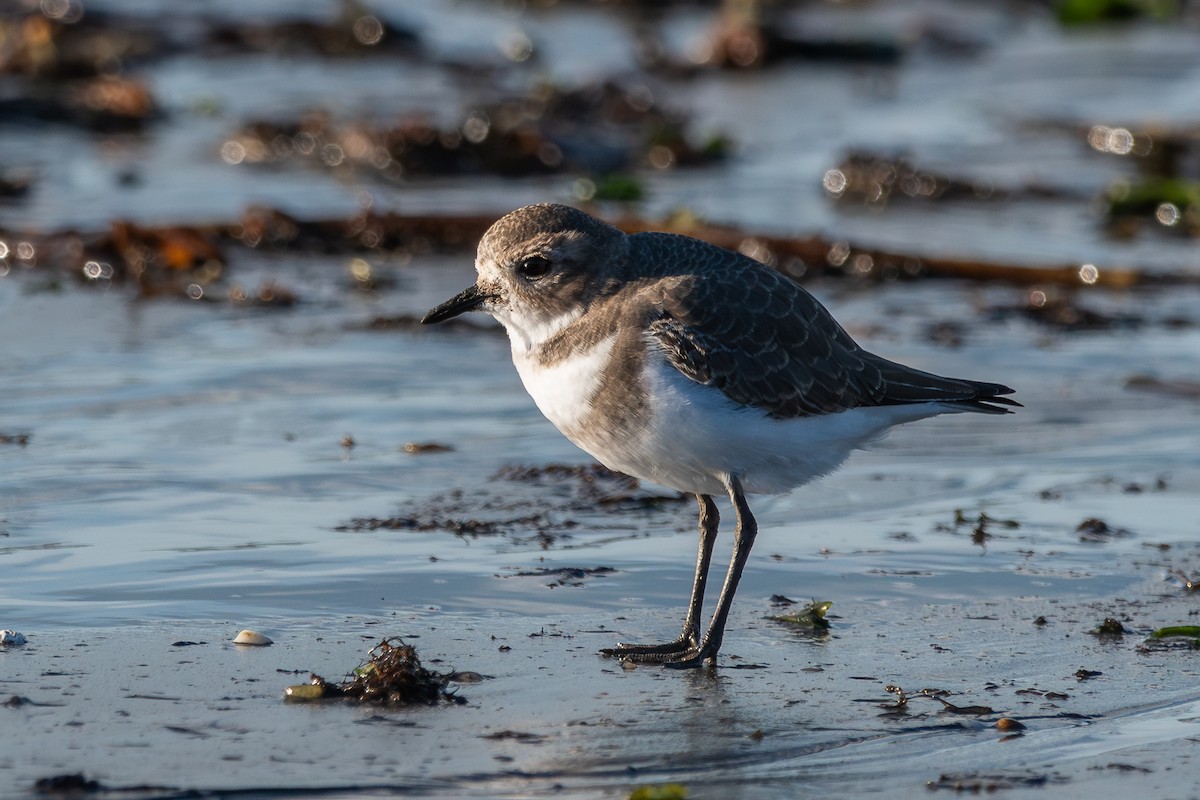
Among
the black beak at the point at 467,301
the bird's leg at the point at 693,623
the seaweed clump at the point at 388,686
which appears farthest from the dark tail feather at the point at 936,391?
the seaweed clump at the point at 388,686

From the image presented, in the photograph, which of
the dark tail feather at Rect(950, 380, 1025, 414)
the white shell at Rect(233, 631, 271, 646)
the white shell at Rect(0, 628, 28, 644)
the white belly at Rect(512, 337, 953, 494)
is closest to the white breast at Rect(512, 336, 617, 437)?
the white belly at Rect(512, 337, 953, 494)

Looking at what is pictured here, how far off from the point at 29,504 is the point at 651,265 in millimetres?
2615

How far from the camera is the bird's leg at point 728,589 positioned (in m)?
5.05

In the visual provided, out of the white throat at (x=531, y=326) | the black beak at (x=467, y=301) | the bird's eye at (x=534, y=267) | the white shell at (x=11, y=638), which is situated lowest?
the white shell at (x=11, y=638)

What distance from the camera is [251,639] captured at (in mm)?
4984

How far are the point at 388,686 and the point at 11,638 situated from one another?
1190 mm

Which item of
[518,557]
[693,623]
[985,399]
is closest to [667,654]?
[693,623]

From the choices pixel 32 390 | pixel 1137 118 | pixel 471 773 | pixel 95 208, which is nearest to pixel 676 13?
pixel 1137 118

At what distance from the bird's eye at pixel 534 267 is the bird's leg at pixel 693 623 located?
0.93 metres

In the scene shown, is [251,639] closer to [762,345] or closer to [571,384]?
[571,384]

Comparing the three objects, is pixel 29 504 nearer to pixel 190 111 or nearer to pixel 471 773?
pixel 471 773

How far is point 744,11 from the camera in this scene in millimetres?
22125

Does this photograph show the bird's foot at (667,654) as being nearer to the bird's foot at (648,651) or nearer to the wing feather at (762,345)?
the bird's foot at (648,651)

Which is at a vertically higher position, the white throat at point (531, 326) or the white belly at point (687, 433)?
the white throat at point (531, 326)
